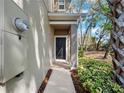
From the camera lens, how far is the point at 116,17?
3525 mm

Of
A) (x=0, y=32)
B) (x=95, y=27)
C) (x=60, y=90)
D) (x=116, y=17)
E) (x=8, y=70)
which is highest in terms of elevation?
(x=95, y=27)

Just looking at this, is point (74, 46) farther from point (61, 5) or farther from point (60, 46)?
point (61, 5)

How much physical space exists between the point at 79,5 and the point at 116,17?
2255 cm

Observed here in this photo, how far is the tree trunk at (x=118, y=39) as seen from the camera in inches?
133

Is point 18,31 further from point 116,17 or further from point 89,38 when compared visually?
point 89,38

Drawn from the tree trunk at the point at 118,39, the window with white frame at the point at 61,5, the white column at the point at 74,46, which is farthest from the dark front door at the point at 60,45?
the tree trunk at the point at 118,39

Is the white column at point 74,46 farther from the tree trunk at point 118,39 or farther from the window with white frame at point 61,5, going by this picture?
the tree trunk at point 118,39

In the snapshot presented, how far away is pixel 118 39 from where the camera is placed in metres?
3.43

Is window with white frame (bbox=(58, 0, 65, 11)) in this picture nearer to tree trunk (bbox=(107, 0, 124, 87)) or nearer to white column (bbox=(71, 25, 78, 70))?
white column (bbox=(71, 25, 78, 70))

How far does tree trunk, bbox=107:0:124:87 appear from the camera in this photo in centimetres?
338

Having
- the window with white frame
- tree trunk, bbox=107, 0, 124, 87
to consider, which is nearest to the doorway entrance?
the window with white frame

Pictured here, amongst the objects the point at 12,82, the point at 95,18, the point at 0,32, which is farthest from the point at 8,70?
the point at 95,18

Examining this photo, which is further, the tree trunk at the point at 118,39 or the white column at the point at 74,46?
the white column at the point at 74,46

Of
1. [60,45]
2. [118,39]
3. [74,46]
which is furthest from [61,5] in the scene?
[118,39]
